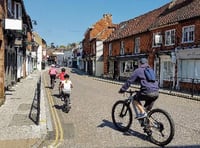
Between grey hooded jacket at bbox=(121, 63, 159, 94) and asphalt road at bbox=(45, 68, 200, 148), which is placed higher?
grey hooded jacket at bbox=(121, 63, 159, 94)

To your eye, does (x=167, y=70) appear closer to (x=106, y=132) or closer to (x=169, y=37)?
(x=169, y=37)

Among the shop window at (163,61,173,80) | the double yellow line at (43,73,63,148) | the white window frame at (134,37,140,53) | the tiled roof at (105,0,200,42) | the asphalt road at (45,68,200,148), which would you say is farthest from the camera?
the white window frame at (134,37,140,53)

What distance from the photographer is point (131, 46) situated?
37.1m

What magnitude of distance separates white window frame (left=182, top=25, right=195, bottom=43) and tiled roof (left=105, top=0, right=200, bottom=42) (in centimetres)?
80

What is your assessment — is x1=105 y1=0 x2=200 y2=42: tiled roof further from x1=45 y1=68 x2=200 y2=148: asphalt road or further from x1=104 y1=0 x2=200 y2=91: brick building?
x1=45 y1=68 x2=200 y2=148: asphalt road

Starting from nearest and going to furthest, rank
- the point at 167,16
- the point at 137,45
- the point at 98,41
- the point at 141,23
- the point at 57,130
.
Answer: the point at 57,130 → the point at 167,16 → the point at 137,45 → the point at 141,23 → the point at 98,41

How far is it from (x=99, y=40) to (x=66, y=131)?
45.1 metres

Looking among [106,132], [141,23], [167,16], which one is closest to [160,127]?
[106,132]

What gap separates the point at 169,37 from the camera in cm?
2780

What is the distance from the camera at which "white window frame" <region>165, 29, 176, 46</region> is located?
27234mm

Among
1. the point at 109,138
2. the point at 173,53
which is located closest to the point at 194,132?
the point at 109,138

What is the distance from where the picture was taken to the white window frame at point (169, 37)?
27234 millimetres

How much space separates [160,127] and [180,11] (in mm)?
21455

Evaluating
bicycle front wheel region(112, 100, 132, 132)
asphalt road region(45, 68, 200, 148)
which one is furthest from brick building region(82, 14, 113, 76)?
bicycle front wheel region(112, 100, 132, 132)
